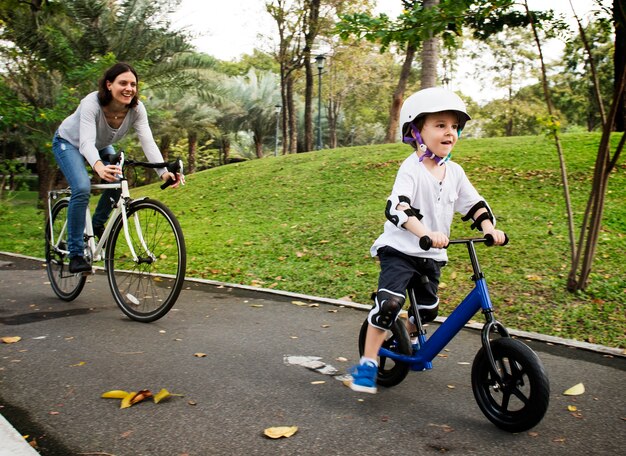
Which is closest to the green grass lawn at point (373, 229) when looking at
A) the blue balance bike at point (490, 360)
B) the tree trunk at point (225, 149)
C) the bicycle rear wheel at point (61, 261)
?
the bicycle rear wheel at point (61, 261)

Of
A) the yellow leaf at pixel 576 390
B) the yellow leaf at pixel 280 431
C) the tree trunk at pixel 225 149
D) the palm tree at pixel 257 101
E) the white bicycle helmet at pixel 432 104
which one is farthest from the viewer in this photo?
the tree trunk at pixel 225 149

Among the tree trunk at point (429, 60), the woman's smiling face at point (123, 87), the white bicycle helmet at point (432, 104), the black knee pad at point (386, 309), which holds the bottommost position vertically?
the black knee pad at point (386, 309)

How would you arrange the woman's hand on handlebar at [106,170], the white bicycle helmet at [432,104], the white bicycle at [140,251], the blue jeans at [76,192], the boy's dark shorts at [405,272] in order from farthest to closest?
the blue jeans at [76,192] < the white bicycle at [140,251] < the woman's hand on handlebar at [106,170] < the boy's dark shorts at [405,272] < the white bicycle helmet at [432,104]

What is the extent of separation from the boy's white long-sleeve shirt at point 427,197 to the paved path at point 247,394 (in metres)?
0.88

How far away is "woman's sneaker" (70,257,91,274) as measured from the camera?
5.16 metres

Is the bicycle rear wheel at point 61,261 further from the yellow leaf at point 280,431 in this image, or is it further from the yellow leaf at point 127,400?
the yellow leaf at point 280,431

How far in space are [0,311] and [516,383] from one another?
4.37 meters

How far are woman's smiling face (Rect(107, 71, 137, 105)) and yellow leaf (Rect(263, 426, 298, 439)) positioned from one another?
10.2 feet

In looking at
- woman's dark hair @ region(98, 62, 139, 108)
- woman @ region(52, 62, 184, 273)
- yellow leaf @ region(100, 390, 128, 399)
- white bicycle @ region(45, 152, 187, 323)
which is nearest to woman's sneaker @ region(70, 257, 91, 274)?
woman @ region(52, 62, 184, 273)

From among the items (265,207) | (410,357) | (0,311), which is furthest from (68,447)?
(265,207)

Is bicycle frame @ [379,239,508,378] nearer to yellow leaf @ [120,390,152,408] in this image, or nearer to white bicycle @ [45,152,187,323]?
yellow leaf @ [120,390,152,408]

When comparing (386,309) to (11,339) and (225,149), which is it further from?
(225,149)

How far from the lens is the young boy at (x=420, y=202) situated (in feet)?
10.4

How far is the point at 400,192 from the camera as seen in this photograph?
3.16 metres
